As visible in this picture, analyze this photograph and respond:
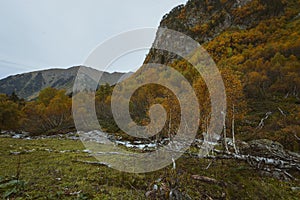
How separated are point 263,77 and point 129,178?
158 feet

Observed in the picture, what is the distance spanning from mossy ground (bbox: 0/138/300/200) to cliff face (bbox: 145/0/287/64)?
332ft

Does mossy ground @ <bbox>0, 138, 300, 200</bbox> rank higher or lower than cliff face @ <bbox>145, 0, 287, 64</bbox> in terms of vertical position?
lower

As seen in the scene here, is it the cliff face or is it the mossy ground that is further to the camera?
the cliff face

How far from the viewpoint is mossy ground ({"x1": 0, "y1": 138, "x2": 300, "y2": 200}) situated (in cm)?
795

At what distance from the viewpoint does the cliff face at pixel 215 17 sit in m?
104

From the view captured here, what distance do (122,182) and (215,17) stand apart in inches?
5019

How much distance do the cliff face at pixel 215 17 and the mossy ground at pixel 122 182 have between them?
10132 cm

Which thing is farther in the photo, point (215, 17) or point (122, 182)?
point (215, 17)

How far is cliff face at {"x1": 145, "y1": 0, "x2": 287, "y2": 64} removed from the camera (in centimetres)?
10431

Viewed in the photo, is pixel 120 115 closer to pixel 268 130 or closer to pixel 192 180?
pixel 268 130

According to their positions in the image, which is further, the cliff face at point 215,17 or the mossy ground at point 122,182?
the cliff face at point 215,17

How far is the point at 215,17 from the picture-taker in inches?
4707

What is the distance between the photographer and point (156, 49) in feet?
→ 424

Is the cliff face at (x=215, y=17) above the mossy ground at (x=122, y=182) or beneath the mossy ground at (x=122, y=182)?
above
